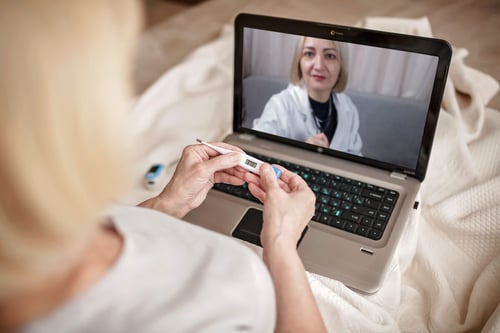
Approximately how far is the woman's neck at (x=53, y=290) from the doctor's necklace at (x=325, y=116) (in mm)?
510

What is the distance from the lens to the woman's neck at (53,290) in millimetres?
352

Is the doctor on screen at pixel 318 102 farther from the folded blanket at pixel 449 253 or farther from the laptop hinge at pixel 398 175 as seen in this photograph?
the folded blanket at pixel 449 253

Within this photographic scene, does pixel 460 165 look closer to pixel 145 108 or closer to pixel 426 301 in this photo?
pixel 426 301

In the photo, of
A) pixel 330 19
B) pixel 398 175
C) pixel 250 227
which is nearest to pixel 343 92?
pixel 398 175

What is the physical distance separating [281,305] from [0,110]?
0.36m

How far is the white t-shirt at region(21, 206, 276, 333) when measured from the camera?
14.6 inches

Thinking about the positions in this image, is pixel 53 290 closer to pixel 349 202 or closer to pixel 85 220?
pixel 85 220

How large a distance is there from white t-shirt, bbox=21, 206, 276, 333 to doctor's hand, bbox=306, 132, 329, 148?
0.42 m

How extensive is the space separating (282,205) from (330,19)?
89 cm

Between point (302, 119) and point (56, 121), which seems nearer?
point (56, 121)

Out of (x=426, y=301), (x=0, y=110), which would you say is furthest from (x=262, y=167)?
(x=0, y=110)

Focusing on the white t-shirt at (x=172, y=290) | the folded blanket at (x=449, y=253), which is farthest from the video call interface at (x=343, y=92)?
the white t-shirt at (x=172, y=290)

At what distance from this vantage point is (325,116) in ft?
2.73

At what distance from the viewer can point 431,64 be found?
0.72 metres
